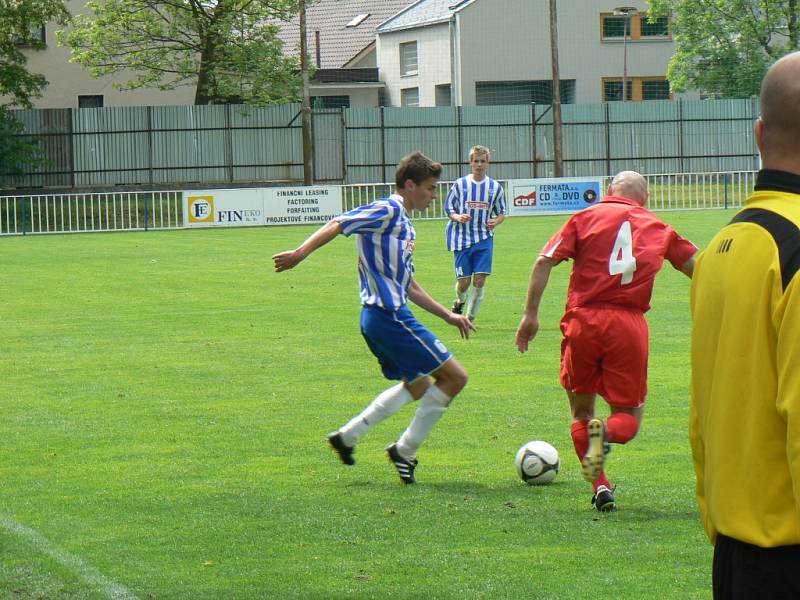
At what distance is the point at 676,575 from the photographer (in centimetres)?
580

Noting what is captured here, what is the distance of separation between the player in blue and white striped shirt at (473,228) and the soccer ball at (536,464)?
26.6 feet

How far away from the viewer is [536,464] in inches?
301

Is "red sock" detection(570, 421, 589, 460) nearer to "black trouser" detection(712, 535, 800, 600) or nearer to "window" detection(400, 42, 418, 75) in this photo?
"black trouser" detection(712, 535, 800, 600)

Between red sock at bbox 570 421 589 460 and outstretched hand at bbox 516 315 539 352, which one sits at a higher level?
outstretched hand at bbox 516 315 539 352

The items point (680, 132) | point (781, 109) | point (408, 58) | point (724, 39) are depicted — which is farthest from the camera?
point (408, 58)

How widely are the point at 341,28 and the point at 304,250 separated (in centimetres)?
6178

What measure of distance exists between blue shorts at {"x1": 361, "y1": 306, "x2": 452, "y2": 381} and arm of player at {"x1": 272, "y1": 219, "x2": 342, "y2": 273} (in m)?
0.60

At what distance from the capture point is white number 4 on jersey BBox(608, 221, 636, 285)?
695 cm

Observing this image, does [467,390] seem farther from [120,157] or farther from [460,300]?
A: [120,157]

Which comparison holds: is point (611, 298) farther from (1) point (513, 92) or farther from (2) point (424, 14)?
(2) point (424, 14)

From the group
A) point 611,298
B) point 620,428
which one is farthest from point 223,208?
point 620,428

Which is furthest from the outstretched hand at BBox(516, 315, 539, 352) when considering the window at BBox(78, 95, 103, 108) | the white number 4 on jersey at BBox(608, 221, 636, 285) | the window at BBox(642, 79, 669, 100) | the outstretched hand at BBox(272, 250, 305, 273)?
the window at BBox(642, 79, 669, 100)

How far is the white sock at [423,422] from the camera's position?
780 cm

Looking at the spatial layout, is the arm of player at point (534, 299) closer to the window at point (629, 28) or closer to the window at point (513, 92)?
the window at point (513, 92)
